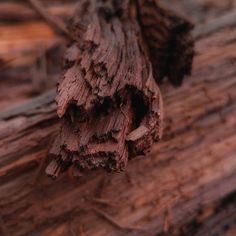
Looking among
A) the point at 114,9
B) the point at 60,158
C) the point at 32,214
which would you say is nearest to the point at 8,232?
the point at 32,214

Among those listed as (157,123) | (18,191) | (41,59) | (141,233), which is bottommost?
(141,233)

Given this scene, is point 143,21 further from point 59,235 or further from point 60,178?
point 59,235

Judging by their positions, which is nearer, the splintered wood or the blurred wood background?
the splintered wood

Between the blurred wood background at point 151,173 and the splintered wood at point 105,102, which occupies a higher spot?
the splintered wood at point 105,102

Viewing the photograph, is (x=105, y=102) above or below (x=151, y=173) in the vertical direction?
above

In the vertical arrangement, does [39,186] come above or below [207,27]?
below
